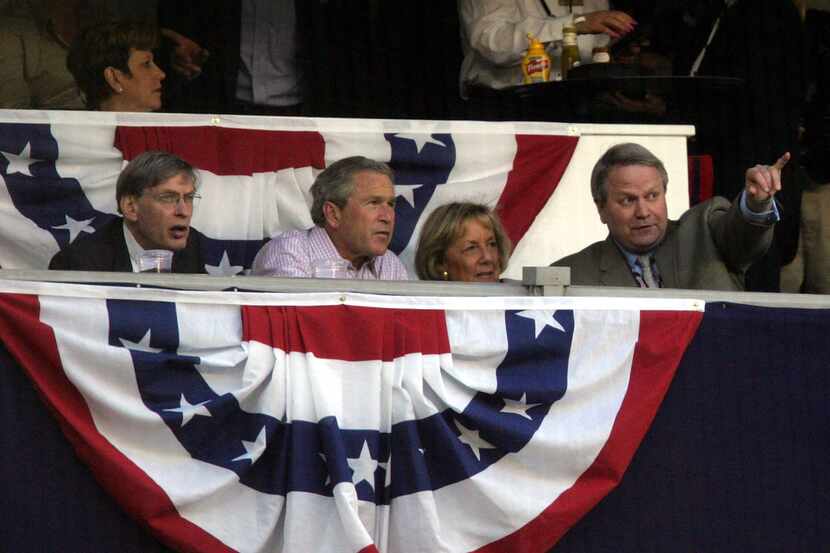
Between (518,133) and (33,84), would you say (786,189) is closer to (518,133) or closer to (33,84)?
(518,133)

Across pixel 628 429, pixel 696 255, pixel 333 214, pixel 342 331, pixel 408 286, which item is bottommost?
pixel 628 429

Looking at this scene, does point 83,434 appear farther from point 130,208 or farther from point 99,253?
point 130,208

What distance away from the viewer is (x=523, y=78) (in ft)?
18.2

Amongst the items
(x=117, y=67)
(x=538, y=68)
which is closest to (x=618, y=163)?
(x=538, y=68)

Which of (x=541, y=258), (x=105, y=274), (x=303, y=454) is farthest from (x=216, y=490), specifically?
(x=541, y=258)

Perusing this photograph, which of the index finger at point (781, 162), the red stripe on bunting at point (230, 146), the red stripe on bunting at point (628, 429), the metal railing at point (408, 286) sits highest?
the red stripe on bunting at point (230, 146)

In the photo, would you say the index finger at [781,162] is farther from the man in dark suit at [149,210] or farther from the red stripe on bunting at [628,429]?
the man in dark suit at [149,210]

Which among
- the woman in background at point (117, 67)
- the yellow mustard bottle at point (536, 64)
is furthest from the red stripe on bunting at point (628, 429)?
the woman in background at point (117, 67)

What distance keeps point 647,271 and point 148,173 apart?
5.20 ft

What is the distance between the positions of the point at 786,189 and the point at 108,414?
3.45m

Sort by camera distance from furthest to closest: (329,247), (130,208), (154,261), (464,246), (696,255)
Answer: (464,246), (329,247), (130,208), (696,255), (154,261)

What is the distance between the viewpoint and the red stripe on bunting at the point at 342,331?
338 centimetres

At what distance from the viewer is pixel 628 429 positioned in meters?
3.53

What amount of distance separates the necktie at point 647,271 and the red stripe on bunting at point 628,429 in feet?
3.21
